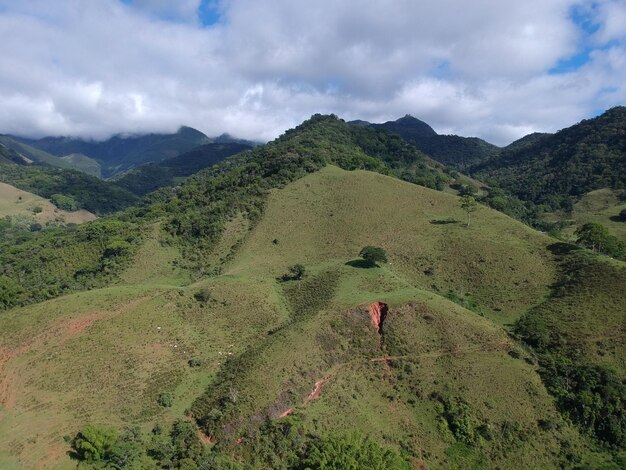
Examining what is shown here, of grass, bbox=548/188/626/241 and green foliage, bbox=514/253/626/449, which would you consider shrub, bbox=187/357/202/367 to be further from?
grass, bbox=548/188/626/241

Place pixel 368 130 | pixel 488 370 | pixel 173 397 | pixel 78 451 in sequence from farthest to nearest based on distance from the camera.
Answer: pixel 368 130 → pixel 488 370 → pixel 173 397 → pixel 78 451

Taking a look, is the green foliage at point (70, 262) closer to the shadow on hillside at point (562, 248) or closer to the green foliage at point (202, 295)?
the green foliage at point (202, 295)

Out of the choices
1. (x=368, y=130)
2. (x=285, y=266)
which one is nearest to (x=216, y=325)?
(x=285, y=266)

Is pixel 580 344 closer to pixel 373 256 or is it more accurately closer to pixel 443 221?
pixel 373 256

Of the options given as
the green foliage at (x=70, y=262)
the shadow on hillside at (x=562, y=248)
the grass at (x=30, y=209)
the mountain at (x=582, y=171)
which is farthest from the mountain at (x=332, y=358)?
the grass at (x=30, y=209)

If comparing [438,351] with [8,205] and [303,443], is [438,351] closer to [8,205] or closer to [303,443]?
[303,443]

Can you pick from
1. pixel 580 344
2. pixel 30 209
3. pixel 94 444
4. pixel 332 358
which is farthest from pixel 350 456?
pixel 30 209

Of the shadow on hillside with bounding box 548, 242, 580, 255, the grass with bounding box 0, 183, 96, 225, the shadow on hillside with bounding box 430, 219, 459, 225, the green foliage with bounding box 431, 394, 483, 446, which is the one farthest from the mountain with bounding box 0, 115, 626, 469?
the grass with bounding box 0, 183, 96, 225
